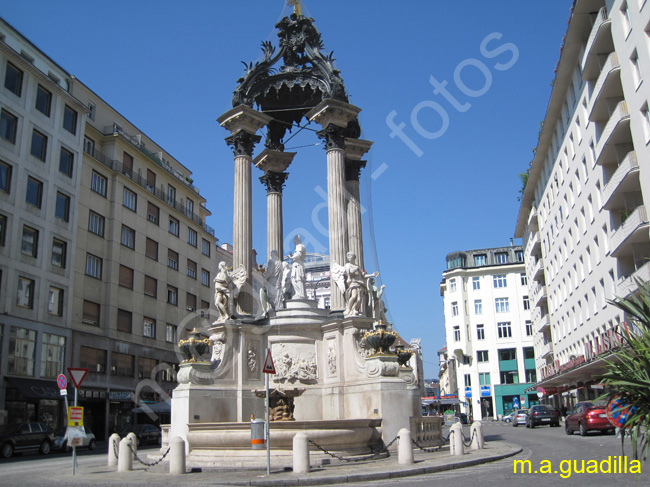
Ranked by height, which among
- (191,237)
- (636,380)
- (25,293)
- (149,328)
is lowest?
(636,380)

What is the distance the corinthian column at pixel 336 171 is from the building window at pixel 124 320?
27814 mm

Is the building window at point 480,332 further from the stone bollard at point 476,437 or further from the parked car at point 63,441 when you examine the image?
the stone bollard at point 476,437

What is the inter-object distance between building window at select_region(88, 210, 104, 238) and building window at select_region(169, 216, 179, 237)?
9.21 meters

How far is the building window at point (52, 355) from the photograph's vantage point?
36.7m

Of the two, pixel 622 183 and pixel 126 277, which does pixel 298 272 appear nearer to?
pixel 622 183

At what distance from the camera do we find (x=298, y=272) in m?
21.3

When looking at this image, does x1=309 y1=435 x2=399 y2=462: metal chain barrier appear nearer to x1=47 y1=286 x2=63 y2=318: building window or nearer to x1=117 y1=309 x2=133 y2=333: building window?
x1=47 y1=286 x2=63 y2=318: building window

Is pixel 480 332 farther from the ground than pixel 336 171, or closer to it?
farther from the ground

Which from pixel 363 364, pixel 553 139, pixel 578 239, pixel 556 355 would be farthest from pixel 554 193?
pixel 363 364

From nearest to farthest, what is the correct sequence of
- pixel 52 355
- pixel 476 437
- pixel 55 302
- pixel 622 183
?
pixel 476 437
pixel 622 183
pixel 52 355
pixel 55 302

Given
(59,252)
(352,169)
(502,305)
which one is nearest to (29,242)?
(59,252)

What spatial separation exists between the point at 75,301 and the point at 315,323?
85.0 feet

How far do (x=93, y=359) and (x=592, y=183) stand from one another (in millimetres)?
32674

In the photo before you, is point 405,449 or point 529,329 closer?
point 405,449
